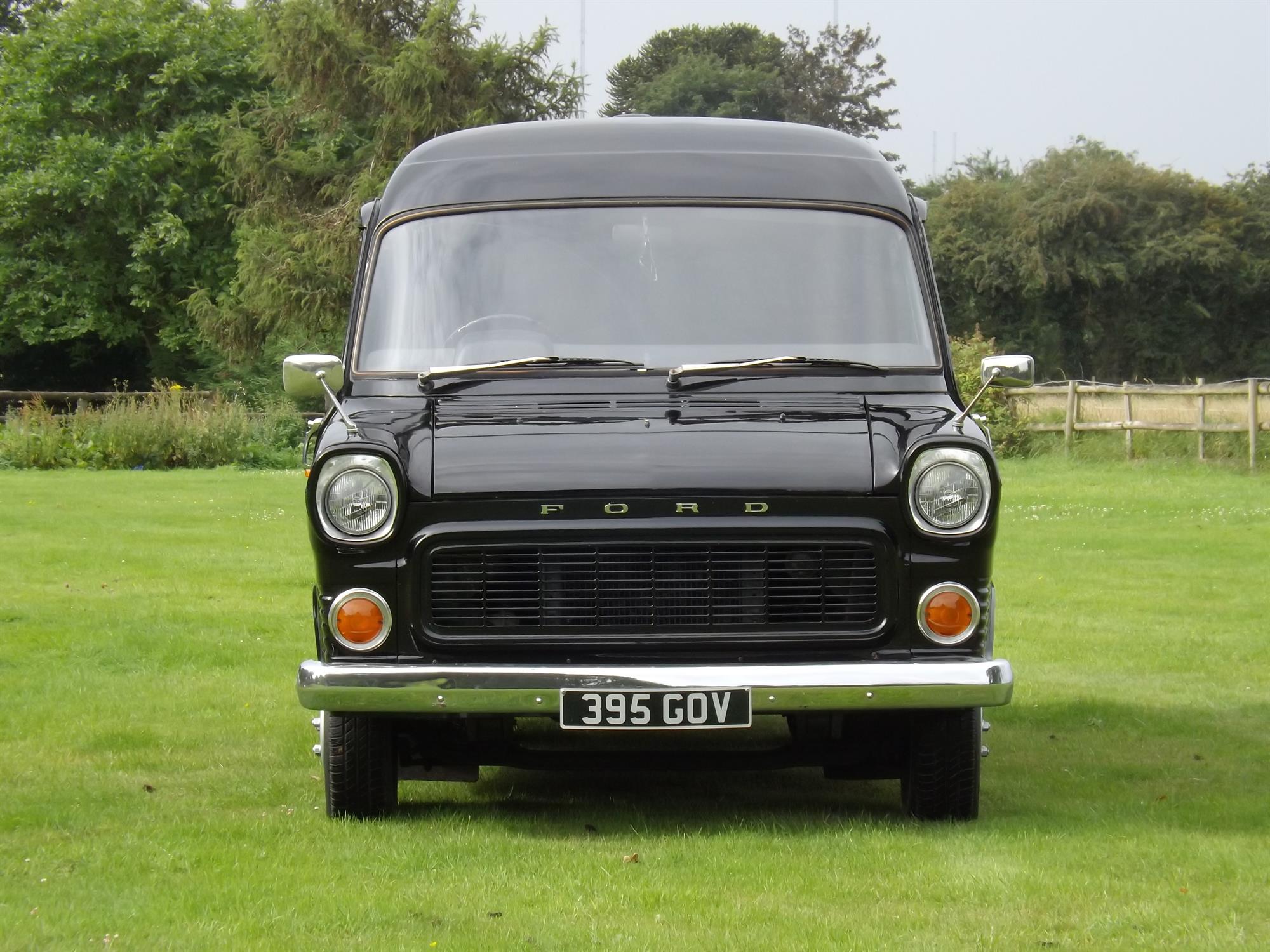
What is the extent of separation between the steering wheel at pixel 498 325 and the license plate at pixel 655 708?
1498 millimetres

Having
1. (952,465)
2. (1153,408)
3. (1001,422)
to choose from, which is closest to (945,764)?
(952,465)

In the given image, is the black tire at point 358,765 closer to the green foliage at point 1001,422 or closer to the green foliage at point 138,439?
the green foliage at point 138,439

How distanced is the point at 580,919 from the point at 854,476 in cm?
166

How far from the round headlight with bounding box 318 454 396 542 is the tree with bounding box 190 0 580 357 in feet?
123

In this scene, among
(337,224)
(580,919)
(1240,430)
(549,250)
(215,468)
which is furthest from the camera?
(337,224)

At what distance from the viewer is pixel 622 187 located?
6.45 m

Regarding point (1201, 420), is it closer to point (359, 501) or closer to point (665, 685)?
point (665, 685)

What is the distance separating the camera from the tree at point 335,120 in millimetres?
44344

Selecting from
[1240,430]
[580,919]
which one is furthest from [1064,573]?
[1240,430]

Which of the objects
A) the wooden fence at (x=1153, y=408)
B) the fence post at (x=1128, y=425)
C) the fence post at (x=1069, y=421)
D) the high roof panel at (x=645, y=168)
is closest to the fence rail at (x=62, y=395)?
the wooden fence at (x=1153, y=408)

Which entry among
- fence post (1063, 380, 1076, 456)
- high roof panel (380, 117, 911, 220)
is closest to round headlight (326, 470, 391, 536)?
high roof panel (380, 117, 911, 220)

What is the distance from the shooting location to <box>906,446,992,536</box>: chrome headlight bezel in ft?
17.6

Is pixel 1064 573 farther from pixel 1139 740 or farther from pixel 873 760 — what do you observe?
pixel 873 760

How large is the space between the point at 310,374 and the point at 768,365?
155 cm
